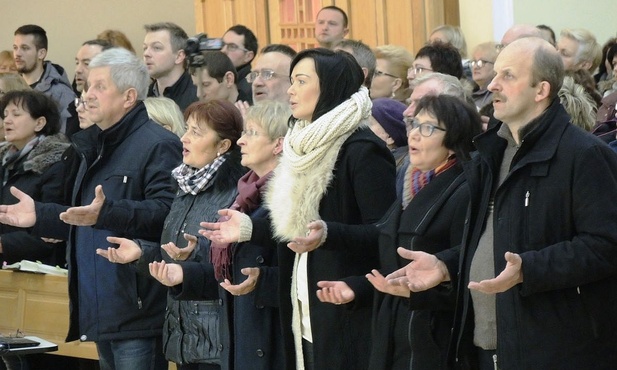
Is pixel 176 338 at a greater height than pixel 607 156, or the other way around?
pixel 607 156

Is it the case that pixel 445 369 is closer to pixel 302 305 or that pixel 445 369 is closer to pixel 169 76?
pixel 302 305

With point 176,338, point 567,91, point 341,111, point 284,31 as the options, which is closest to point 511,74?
point 341,111

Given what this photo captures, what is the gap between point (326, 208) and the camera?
14.3 ft

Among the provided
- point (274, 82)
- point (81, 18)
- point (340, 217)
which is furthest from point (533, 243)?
point (81, 18)

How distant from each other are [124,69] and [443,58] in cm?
172

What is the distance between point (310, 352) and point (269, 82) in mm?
2245

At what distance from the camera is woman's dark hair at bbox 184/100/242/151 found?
4922 millimetres

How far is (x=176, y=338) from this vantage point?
15.7ft

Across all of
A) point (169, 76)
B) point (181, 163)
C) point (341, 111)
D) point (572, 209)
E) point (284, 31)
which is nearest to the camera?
point (572, 209)

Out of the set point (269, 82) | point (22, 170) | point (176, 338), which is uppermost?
point (269, 82)

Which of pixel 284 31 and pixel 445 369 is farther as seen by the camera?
pixel 284 31

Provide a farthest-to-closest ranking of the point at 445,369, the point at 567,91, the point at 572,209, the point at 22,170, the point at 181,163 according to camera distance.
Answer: the point at 22,170, the point at 181,163, the point at 567,91, the point at 445,369, the point at 572,209

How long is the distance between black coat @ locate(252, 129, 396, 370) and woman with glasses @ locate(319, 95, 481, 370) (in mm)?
154

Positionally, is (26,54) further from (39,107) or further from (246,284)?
(246,284)
